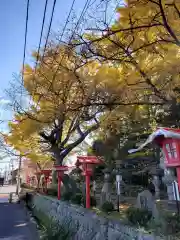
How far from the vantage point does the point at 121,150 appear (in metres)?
12.4

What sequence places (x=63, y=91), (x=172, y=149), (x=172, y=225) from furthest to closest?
1. (x=63, y=91)
2. (x=172, y=149)
3. (x=172, y=225)

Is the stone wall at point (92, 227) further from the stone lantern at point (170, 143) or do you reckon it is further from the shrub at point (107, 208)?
the stone lantern at point (170, 143)

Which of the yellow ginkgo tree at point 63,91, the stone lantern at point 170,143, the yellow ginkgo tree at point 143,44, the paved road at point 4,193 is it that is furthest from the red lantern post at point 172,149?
the paved road at point 4,193

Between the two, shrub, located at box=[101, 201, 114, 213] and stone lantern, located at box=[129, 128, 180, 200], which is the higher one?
stone lantern, located at box=[129, 128, 180, 200]

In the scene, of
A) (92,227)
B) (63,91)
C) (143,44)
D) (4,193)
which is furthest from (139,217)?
(4,193)

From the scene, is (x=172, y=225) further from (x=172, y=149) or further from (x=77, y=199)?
(x=77, y=199)

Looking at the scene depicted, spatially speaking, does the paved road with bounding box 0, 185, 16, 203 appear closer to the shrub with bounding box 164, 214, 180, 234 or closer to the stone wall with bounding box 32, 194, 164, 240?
the stone wall with bounding box 32, 194, 164, 240

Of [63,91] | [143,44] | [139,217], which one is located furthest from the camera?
[63,91]

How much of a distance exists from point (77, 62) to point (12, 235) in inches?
264

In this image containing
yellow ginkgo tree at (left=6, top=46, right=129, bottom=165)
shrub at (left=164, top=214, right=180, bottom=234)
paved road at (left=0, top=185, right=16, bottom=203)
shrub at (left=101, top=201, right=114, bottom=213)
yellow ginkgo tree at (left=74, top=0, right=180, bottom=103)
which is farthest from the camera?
paved road at (left=0, top=185, right=16, bottom=203)

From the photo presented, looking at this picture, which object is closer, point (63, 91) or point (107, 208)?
point (107, 208)

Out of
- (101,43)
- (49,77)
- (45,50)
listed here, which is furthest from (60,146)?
(101,43)

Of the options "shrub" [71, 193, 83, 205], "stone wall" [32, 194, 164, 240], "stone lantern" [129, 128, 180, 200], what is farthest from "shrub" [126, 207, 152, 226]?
"shrub" [71, 193, 83, 205]

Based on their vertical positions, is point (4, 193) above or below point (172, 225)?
below
